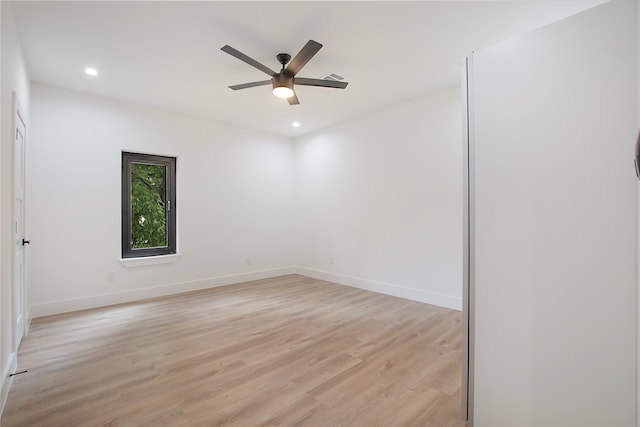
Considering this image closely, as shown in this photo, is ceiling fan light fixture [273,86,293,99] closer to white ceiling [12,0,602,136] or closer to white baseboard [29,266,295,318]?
white ceiling [12,0,602,136]

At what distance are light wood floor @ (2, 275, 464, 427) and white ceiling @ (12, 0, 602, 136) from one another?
2.75m

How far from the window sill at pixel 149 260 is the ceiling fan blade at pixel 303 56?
3267 mm

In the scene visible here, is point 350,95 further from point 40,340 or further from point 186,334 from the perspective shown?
point 40,340

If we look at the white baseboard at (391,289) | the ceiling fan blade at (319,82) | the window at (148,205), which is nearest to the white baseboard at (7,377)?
the window at (148,205)

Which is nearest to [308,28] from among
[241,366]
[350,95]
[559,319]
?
[350,95]

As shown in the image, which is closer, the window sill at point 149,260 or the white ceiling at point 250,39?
the white ceiling at point 250,39

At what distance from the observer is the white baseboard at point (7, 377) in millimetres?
1851

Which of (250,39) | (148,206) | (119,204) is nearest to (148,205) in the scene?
(148,206)

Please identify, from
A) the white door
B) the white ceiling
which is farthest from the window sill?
the white ceiling

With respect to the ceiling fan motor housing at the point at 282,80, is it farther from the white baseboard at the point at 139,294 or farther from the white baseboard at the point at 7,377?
the white baseboard at the point at 139,294

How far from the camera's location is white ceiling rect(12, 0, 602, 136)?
2262mm

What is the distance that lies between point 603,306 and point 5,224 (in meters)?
3.44

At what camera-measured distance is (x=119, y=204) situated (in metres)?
4.06

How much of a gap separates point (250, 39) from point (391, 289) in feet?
11.8
